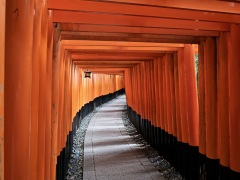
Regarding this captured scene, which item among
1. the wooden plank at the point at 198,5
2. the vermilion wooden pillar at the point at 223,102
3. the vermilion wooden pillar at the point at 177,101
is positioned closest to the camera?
the wooden plank at the point at 198,5

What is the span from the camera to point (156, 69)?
8.26 metres

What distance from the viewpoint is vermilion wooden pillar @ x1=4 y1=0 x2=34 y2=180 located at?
170 centimetres

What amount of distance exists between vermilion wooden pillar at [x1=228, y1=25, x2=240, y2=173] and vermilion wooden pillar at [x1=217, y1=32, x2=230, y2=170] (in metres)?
0.20

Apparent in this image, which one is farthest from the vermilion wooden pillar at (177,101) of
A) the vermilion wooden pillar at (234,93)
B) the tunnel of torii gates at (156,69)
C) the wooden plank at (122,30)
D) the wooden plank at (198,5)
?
the wooden plank at (198,5)

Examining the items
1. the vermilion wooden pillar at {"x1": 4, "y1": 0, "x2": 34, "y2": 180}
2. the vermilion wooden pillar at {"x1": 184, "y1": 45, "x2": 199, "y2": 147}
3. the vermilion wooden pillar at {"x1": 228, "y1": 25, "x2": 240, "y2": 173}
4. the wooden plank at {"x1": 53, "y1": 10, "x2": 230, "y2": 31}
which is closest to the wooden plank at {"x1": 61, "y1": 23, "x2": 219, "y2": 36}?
the wooden plank at {"x1": 53, "y1": 10, "x2": 230, "y2": 31}

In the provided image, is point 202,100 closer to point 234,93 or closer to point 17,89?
point 234,93

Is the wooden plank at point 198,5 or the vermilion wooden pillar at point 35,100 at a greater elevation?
the wooden plank at point 198,5

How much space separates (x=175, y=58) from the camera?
21.7ft

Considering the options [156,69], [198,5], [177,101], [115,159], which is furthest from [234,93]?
[115,159]

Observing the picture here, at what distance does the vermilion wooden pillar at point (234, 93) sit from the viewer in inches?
157

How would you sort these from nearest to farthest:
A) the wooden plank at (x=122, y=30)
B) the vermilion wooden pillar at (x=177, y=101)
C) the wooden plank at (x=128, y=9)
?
the wooden plank at (x=128, y=9) → the wooden plank at (x=122, y=30) → the vermilion wooden pillar at (x=177, y=101)

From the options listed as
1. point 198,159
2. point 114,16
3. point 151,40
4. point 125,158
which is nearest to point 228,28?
point 151,40

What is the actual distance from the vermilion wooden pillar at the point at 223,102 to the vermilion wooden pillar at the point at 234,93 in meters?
0.20

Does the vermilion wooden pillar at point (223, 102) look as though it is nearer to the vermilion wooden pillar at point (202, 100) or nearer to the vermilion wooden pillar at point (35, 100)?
the vermilion wooden pillar at point (202, 100)
